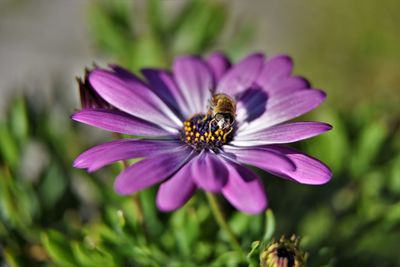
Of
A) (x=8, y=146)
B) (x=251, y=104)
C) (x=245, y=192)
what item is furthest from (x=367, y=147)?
(x=8, y=146)

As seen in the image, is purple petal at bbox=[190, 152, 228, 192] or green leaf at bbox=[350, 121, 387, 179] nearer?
purple petal at bbox=[190, 152, 228, 192]

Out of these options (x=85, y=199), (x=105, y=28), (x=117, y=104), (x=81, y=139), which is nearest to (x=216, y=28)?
(x=105, y=28)

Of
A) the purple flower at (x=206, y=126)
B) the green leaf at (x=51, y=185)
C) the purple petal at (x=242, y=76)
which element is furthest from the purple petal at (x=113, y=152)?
the green leaf at (x=51, y=185)

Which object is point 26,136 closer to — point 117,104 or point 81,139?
point 81,139

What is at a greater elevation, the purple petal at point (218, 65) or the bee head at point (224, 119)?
the purple petal at point (218, 65)

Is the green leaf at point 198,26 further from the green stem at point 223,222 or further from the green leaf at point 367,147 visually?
the green stem at point 223,222

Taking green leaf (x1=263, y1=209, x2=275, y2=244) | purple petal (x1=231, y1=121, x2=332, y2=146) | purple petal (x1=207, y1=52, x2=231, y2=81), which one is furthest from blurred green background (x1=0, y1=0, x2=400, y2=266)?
purple petal (x1=207, y1=52, x2=231, y2=81)

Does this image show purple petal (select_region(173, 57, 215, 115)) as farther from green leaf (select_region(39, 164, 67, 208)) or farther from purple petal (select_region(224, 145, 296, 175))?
green leaf (select_region(39, 164, 67, 208))
